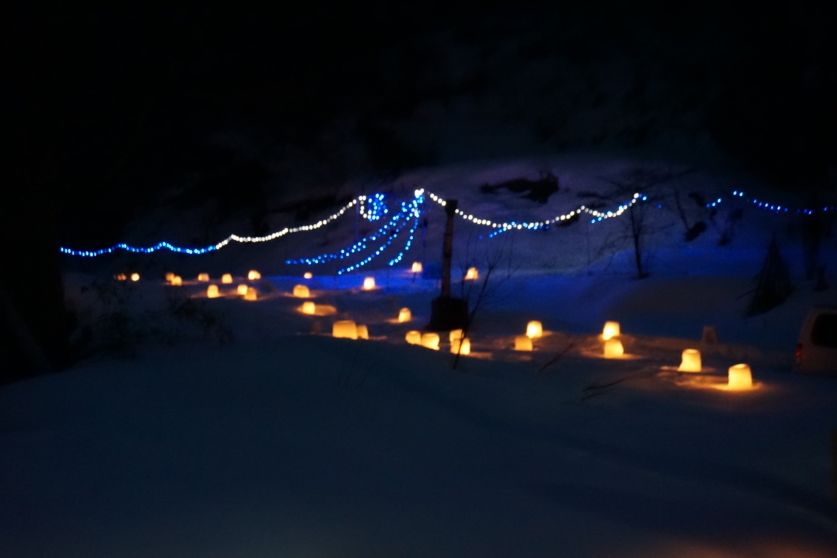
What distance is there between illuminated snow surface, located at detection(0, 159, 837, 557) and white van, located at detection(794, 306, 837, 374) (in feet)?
0.98

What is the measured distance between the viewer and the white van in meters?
9.91

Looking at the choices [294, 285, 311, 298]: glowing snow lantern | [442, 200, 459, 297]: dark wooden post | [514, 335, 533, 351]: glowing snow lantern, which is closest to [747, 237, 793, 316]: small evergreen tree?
[514, 335, 533, 351]: glowing snow lantern

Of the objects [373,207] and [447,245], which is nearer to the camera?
[447,245]

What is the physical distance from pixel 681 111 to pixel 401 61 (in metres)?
11.6

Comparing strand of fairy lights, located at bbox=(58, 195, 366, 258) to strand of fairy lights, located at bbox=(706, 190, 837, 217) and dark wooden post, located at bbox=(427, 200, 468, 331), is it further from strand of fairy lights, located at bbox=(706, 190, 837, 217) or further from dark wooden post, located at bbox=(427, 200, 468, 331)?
dark wooden post, located at bbox=(427, 200, 468, 331)

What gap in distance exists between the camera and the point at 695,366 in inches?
414

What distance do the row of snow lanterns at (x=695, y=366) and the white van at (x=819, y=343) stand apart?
0.65m

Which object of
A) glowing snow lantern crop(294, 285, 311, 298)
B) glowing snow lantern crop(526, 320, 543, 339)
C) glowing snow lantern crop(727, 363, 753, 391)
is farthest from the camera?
glowing snow lantern crop(294, 285, 311, 298)

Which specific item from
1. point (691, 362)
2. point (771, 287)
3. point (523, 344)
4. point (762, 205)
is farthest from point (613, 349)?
point (762, 205)

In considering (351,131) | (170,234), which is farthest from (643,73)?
(170,234)

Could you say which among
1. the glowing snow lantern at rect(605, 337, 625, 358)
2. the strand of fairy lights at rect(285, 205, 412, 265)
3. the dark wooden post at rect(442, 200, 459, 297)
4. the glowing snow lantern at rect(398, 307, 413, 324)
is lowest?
the glowing snow lantern at rect(605, 337, 625, 358)

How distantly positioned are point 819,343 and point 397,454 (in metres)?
6.34

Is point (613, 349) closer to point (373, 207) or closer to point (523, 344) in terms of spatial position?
point (523, 344)

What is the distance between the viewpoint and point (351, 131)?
111 feet
